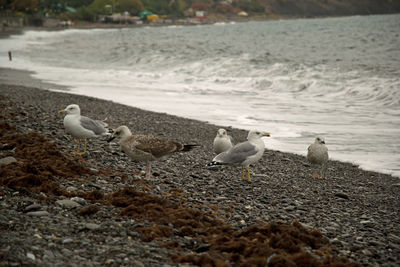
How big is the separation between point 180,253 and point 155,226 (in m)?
0.66

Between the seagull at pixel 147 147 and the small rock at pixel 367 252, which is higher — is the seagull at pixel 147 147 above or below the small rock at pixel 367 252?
above

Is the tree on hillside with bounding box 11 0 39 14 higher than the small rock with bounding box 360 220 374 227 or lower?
higher

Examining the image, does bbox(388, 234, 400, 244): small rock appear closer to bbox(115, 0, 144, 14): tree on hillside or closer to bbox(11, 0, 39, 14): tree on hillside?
bbox(11, 0, 39, 14): tree on hillside

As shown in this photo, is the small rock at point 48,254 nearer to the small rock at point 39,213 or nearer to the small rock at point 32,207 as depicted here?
the small rock at point 39,213

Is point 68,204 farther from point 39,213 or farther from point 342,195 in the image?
point 342,195

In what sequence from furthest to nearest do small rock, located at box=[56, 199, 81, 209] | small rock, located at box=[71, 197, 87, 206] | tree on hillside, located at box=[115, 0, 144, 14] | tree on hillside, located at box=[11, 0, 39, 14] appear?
tree on hillside, located at box=[115, 0, 144, 14]
tree on hillside, located at box=[11, 0, 39, 14]
small rock, located at box=[71, 197, 87, 206]
small rock, located at box=[56, 199, 81, 209]

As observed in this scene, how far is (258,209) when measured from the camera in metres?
6.57

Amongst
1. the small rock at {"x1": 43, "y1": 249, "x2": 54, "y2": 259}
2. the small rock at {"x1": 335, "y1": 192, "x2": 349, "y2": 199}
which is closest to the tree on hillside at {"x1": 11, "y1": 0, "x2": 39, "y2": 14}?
the small rock at {"x1": 335, "y1": 192, "x2": 349, "y2": 199}

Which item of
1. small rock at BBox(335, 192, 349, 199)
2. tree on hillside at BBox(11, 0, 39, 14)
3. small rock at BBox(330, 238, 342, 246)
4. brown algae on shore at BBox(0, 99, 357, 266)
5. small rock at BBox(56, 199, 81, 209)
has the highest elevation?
tree on hillside at BBox(11, 0, 39, 14)

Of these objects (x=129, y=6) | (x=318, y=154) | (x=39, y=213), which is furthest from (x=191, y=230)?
(x=129, y=6)

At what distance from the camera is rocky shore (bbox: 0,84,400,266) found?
432 cm

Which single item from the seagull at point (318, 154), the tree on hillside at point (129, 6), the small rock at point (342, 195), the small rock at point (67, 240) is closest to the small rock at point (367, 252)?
the small rock at point (342, 195)

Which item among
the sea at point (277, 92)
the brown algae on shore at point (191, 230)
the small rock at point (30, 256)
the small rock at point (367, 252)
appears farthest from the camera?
the sea at point (277, 92)

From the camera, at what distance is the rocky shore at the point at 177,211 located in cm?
432
